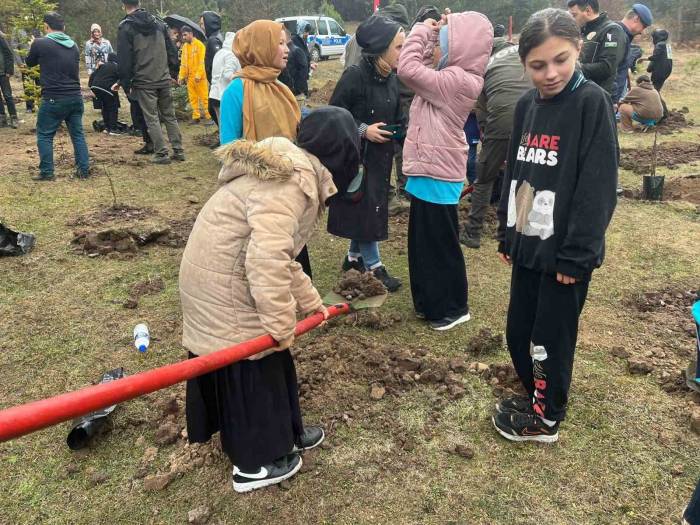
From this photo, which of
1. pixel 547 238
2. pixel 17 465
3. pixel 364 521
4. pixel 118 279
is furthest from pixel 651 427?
pixel 118 279

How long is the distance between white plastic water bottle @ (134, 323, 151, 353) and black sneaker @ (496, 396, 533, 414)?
2134mm

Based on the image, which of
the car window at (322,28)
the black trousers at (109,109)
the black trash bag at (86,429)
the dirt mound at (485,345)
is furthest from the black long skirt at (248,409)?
the car window at (322,28)

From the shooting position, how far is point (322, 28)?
21.4 metres

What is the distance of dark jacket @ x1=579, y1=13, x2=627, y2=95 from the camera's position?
512 centimetres

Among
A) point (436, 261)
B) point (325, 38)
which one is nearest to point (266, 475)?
point (436, 261)

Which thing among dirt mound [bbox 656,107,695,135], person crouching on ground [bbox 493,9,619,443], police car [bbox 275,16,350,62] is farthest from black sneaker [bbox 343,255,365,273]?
police car [bbox 275,16,350,62]

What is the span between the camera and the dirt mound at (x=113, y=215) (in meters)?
A: 5.39

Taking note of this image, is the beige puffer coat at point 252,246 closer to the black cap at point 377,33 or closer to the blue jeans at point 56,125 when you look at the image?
the black cap at point 377,33

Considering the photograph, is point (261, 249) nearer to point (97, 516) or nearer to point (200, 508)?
point (200, 508)

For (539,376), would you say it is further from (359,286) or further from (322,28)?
(322,28)

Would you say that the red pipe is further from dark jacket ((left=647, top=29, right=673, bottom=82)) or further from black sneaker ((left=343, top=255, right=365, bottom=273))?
dark jacket ((left=647, top=29, right=673, bottom=82))

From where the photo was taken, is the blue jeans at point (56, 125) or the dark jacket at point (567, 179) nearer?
the dark jacket at point (567, 179)

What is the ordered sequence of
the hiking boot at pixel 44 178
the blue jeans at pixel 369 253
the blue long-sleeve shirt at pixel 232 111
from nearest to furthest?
1. the blue long-sleeve shirt at pixel 232 111
2. the blue jeans at pixel 369 253
3. the hiking boot at pixel 44 178

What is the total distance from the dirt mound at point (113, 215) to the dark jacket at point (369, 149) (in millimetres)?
2807
